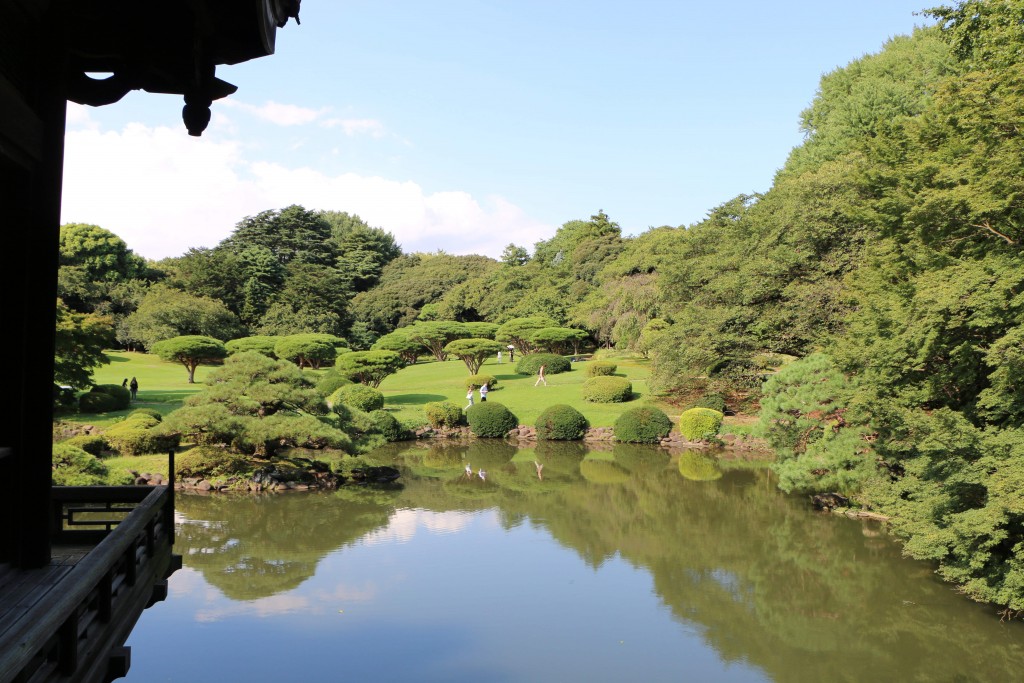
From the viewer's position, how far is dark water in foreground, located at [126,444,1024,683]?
353 inches

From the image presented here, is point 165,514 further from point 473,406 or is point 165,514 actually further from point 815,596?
point 473,406

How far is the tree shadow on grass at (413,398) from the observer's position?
1178 inches

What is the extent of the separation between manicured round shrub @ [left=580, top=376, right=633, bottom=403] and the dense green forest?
1948 millimetres

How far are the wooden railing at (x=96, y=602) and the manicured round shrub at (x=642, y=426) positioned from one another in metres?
20.8

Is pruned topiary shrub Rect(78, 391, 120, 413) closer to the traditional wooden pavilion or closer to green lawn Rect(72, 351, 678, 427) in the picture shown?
green lawn Rect(72, 351, 678, 427)

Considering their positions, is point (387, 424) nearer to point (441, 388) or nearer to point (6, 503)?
point (441, 388)

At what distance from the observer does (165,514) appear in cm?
493

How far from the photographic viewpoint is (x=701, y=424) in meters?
24.5

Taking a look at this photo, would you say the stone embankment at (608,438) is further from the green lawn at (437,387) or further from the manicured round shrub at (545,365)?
the manicured round shrub at (545,365)

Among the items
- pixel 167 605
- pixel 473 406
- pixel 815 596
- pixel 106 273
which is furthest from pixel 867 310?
pixel 106 273

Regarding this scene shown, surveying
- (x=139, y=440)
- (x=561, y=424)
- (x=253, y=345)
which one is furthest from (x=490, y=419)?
(x=253, y=345)

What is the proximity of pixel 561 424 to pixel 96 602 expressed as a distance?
2198cm

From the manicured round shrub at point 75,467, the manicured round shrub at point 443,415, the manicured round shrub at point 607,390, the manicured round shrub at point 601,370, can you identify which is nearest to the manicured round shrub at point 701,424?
the manicured round shrub at point 607,390

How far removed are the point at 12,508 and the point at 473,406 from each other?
22566mm
